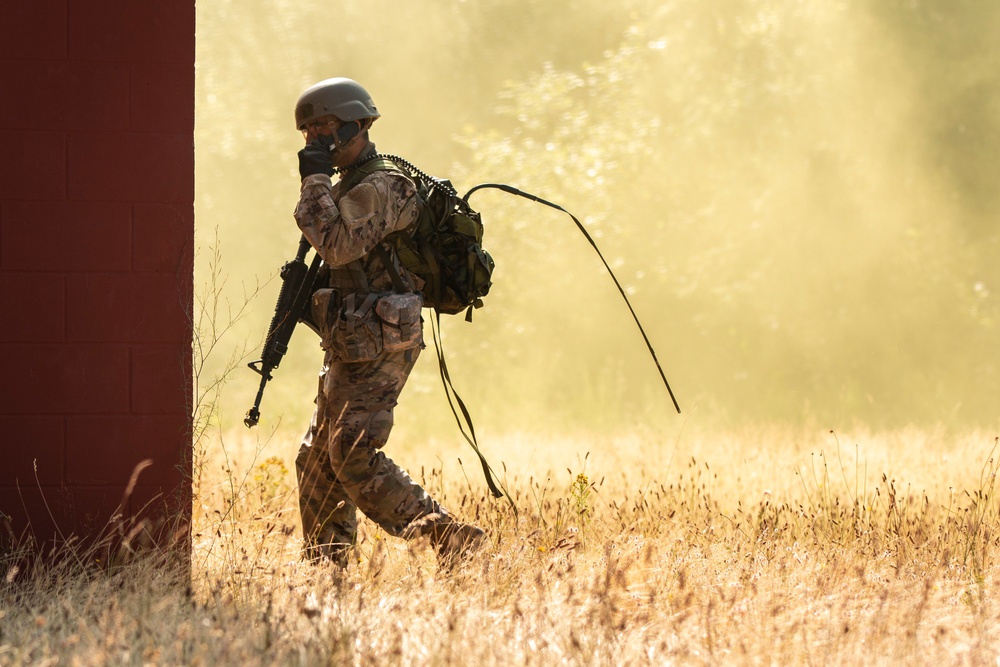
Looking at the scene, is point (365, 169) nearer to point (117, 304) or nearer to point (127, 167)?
point (127, 167)

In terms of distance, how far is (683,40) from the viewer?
13.2 m

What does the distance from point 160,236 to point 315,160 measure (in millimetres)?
638

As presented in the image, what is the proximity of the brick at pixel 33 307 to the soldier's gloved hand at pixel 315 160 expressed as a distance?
98 cm

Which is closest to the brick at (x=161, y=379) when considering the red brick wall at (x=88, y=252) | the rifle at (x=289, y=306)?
the red brick wall at (x=88, y=252)

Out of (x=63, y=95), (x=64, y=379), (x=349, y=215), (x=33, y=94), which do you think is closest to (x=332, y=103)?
(x=349, y=215)

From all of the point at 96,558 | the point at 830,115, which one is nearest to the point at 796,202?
the point at 830,115

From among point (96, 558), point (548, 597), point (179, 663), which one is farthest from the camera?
point (96, 558)

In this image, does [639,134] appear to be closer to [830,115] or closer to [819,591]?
[830,115]

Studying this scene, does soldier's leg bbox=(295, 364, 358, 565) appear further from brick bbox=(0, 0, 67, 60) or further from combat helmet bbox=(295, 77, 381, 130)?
brick bbox=(0, 0, 67, 60)

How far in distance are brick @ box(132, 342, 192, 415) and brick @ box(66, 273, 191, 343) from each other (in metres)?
0.09

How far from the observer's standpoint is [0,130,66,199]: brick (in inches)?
154

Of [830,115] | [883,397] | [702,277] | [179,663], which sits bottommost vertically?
[179,663]

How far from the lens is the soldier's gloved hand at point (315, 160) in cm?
393

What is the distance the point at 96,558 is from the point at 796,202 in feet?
32.0
